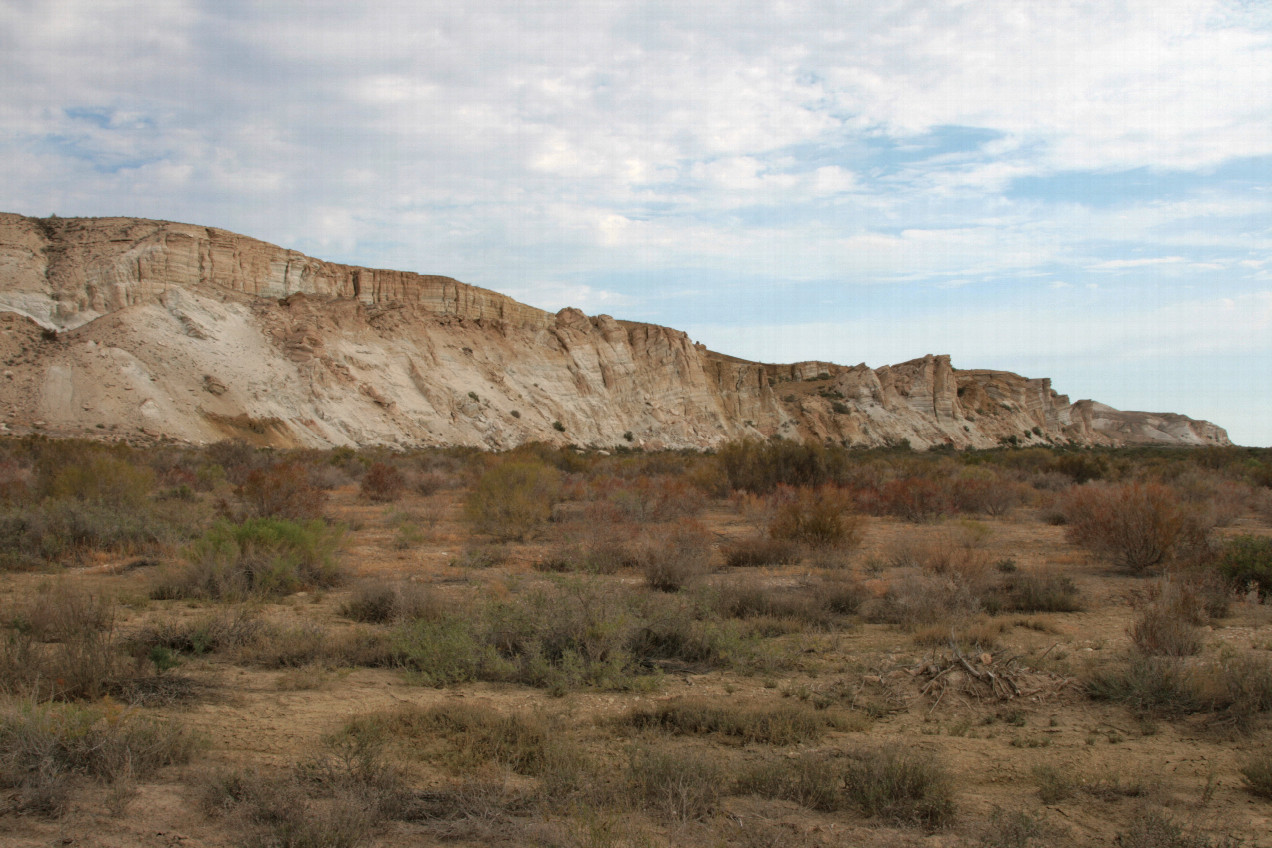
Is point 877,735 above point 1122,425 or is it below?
below

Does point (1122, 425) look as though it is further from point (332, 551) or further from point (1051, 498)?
point (332, 551)

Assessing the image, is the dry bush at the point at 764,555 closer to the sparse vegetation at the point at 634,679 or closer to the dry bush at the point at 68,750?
the sparse vegetation at the point at 634,679

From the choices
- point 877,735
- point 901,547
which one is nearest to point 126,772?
point 877,735

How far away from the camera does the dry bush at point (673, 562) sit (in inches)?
323

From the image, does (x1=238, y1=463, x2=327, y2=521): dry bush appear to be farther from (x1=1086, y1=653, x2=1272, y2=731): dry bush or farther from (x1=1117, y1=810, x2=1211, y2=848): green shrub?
(x1=1117, y1=810, x2=1211, y2=848): green shrub

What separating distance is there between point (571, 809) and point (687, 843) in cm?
55

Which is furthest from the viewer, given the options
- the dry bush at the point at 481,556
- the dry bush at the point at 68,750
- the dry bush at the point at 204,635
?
the dry bush at the point at 481,556

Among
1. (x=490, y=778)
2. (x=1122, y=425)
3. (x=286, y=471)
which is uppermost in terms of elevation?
(x=1122, y=425)

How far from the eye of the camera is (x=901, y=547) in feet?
32.5

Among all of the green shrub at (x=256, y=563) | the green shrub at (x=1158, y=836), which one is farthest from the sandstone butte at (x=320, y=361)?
the green shrub at (x=1158, y=836)

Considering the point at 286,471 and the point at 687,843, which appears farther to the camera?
the point at 286,471

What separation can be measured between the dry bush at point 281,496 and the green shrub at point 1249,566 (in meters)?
11.8

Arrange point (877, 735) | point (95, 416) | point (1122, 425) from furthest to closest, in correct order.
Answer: point (1122, 425), point (95, 416), point (877, 735)

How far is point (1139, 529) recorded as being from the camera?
9.38 m
